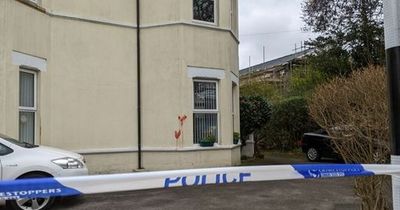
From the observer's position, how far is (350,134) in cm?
618

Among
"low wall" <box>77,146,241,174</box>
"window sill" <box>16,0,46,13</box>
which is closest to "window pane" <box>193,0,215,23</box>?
"low wall" <box>77,146,241,174</box>

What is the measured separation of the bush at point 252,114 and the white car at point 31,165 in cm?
938

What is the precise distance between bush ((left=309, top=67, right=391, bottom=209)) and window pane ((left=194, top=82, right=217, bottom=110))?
6.90m

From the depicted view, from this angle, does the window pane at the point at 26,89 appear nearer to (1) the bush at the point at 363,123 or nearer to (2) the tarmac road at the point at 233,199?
(2) the tarmac road at the point at 233,199

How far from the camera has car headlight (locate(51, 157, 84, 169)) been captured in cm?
780

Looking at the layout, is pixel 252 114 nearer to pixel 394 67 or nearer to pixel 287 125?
pixel 287 125

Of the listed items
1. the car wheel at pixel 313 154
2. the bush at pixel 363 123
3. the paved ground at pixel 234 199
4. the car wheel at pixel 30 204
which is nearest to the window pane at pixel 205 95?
the paved ground at pixel 234 199

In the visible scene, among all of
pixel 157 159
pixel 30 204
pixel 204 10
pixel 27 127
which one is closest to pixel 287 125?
pixel 204 10

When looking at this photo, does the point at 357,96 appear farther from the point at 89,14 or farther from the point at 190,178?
the point at 89,14

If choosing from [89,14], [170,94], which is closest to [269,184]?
[170,94]

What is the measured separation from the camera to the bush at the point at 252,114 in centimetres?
1661

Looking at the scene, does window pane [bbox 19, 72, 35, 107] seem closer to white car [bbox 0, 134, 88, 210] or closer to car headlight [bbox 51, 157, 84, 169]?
white car [bbox 0, 134, 88, 210]

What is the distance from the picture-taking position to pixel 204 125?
13.4 metres

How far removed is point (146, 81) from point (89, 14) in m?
2.46
